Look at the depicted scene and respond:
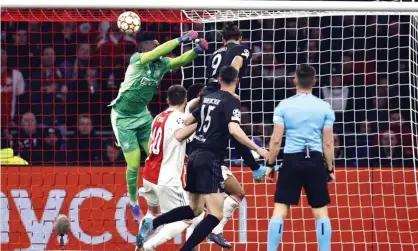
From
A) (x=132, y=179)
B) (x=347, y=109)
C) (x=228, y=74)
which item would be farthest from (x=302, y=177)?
(x=347, y=109)

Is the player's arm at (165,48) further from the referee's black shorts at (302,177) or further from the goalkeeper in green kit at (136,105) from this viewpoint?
the referee's black shorts at (302,177)

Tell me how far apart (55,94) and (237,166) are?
9.86ft

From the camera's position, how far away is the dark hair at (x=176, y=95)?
1421cm

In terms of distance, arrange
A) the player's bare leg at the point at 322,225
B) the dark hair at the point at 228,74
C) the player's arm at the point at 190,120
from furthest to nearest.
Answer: the player's arm at the point at 190,120
the dark hair at the point at 228,74
the player's bare leg at the point at 322,225

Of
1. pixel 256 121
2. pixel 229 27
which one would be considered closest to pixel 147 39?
pixel 229 27

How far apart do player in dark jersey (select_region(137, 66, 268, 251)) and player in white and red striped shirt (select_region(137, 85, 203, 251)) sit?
2.84ft

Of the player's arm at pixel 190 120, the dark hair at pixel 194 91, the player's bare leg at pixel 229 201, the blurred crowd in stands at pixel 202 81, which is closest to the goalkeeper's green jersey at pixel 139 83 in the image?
the dark hair at pixel 194 91

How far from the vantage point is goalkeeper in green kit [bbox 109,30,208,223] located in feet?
49.3

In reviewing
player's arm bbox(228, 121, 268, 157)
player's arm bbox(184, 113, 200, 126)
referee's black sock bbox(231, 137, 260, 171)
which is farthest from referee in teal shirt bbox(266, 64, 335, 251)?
player's arm bbox(184, 113, 200, 126)

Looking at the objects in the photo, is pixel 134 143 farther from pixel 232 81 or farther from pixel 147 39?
pixel 232 81

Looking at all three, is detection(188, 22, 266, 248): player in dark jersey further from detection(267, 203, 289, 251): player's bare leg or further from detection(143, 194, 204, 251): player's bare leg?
detection(267, 203, 289, 251): player's bare leg

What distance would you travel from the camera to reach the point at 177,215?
45.1 ft

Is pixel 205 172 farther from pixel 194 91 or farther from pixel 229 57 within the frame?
pixel 194 91

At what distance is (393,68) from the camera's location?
18094 millimetres
